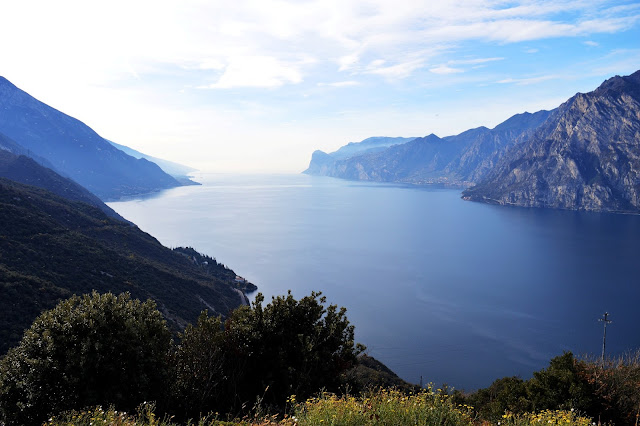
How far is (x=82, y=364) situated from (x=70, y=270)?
4156cm

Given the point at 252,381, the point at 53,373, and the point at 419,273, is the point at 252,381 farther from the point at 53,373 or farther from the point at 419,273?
the point at 419,273

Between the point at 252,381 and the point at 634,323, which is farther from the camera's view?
the point at 634,323

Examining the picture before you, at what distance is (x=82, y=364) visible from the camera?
39.0 ft

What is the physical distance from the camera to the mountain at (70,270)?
3344cm

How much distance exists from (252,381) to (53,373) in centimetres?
749

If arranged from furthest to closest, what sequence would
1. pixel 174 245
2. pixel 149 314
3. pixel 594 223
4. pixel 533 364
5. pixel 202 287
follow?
pixel 594 223 < pixel 174 245 < pixel 202 287 < pixel 533 364 < pixel 149 314

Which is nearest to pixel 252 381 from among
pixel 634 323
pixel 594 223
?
pixel 634 323

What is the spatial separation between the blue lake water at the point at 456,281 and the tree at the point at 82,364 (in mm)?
51275

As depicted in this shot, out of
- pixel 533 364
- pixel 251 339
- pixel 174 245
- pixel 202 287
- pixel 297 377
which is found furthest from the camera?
pixel 174 245

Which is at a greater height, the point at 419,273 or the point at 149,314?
the point at 149,314

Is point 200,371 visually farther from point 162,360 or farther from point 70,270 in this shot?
point 70,270

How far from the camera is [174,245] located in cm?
13525

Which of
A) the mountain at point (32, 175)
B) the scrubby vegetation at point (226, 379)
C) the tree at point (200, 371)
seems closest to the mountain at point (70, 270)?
the scrubby vegetation at point (226, 379)

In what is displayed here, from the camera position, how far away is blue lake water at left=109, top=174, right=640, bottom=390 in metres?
63.9
